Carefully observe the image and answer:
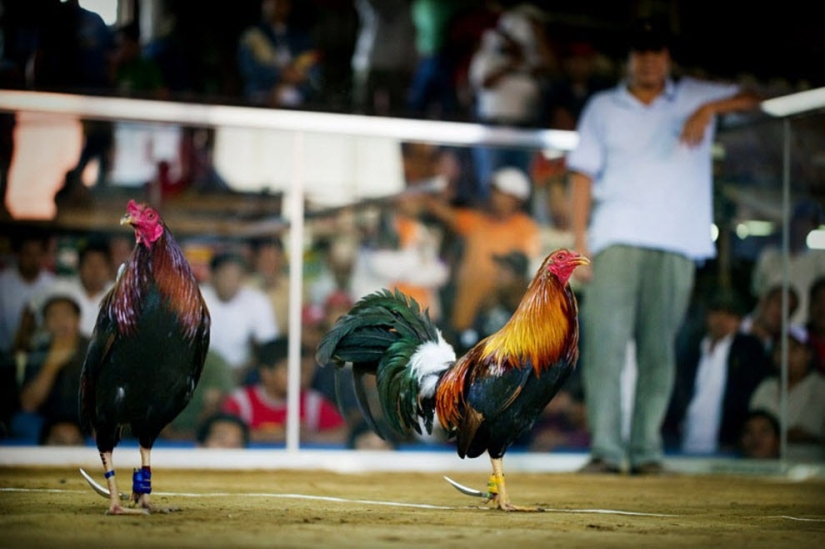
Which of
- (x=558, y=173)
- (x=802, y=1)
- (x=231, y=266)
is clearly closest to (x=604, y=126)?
(x=558, y=173)

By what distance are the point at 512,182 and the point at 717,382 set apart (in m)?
2.18

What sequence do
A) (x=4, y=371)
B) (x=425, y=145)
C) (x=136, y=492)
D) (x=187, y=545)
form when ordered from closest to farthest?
(x=187, y=545) → (x=136, y=492) → (x=4, y=371) → (x=425, y=145)

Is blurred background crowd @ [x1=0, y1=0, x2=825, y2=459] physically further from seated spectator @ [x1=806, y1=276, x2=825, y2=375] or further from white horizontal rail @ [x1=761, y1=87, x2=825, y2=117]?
A: white horizontal rail @ [x1=761, y1=87, x2=825, y2=117]

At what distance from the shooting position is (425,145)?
10070 millimetres

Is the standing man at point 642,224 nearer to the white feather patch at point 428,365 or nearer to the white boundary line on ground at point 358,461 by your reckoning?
the white boundary line on ground at point 358,461

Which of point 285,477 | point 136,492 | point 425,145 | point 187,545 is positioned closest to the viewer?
point 187,545

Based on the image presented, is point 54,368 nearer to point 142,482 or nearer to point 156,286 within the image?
point 142,482

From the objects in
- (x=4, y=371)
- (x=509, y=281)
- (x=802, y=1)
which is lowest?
(x=4, y=371)

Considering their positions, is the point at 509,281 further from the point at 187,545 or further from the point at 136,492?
the point at 187,545

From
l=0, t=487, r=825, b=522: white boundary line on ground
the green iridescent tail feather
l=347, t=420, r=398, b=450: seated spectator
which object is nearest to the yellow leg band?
l=0, t=487, r=825, b=522: white boundary line on ground

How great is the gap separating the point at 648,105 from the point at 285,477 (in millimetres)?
3545

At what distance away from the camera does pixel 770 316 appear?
33.9 ft

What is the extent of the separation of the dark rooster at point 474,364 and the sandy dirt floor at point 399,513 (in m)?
0.39

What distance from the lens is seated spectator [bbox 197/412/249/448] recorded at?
31.0 feet
